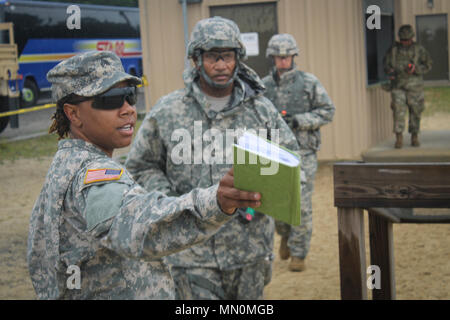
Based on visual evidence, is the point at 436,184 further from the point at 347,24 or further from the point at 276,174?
the point at 347,24

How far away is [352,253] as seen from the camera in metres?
2.98

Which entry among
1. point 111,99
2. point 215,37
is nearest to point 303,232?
point 215,37

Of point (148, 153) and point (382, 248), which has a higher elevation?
point (148, 153)

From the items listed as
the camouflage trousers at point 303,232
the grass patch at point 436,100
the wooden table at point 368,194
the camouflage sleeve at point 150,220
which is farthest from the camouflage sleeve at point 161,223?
the grass patch at point 436,100

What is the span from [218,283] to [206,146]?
0.76 meters

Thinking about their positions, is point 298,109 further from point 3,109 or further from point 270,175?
point 3,109

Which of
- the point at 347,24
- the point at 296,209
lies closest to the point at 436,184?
the point at 296,209

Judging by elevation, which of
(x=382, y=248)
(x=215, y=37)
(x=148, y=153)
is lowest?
(x=382, y=248)

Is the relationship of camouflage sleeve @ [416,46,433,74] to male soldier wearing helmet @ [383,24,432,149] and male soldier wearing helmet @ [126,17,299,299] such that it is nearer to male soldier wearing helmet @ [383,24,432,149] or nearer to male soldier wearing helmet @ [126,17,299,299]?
male soldier wearing helmet @ [383,24,432,149]

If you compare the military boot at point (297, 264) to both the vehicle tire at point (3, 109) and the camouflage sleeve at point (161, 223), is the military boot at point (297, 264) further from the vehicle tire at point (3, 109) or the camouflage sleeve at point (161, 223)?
the vehicle tire at point (3, 109)

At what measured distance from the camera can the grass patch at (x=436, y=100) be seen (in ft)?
67.3

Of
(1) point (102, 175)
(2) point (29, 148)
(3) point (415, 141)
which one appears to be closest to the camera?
(1) point (102, 175)

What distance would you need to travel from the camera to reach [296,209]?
5.80 ft

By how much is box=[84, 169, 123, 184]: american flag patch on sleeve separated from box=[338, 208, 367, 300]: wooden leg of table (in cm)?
121
